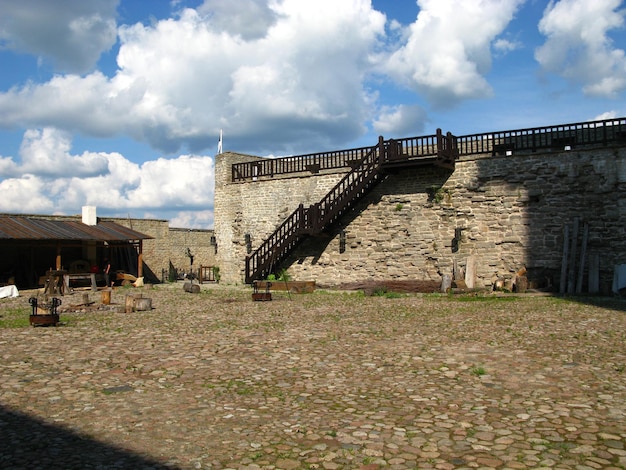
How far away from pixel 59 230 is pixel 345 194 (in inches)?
509

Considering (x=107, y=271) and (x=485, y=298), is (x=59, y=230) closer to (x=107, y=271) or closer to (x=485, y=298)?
(x=107, y=271)

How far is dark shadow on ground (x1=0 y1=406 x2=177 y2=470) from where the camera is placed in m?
4.36

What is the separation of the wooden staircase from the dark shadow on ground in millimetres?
16731

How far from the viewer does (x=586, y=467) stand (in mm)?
4199

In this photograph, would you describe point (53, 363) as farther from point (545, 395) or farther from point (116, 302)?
point (116, 302)

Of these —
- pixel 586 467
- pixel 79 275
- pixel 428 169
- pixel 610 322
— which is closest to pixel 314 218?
pixel 428 169

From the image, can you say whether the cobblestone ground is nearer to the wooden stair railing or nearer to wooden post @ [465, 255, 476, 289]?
wooden post @ [465, 255, 476, 289]

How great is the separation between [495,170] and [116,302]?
1377 centimetres

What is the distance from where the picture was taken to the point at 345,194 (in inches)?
865

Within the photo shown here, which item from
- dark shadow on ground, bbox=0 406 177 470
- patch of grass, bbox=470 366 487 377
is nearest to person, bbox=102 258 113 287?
dark shadow on ground, bbox=0 406 177 470

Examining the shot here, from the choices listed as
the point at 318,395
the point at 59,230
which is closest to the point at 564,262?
the point at 318,395

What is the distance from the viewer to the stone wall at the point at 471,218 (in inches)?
730

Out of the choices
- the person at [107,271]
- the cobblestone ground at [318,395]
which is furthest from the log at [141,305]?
the person at [107,271]

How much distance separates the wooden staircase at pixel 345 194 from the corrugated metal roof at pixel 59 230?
7022 mm
